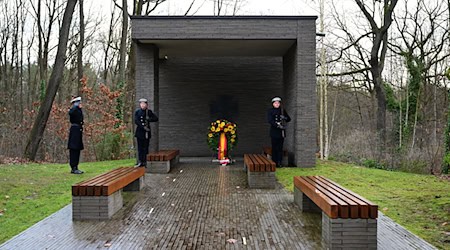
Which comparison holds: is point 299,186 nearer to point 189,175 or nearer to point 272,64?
point 189,175

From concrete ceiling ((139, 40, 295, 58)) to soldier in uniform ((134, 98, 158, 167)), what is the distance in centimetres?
203

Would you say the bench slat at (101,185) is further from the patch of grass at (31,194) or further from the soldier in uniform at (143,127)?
the soldier in uniform at (143,127)

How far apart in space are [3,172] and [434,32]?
18.7m

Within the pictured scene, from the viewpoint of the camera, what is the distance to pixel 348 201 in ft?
18.0

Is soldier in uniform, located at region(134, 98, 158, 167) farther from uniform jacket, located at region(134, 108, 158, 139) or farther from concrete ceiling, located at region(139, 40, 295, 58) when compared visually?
concrete ceiling, located at region(139, 40, 295, 58)

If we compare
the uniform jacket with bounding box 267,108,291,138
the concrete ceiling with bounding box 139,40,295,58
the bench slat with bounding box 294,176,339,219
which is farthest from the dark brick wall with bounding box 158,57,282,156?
the bench slat with bounding box 294,176,339,219

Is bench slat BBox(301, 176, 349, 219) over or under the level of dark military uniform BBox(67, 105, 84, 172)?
under

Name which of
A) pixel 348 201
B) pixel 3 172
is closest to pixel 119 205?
pixel 348 201

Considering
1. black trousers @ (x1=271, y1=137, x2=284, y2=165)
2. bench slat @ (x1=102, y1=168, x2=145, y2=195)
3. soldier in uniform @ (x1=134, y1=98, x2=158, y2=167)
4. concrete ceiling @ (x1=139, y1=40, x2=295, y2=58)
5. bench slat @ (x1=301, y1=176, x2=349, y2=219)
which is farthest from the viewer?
concrete ceiling @ (x1=139, y1=40, x2=295, y2=58)

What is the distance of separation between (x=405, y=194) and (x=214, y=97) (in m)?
9.42

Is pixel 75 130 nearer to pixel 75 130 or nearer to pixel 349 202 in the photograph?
pixel 75 130

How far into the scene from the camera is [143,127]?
12.9 metres

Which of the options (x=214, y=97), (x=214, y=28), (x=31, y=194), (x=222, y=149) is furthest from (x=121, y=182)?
(x=214, y=97)

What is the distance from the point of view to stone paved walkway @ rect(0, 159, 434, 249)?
5.49 metres
